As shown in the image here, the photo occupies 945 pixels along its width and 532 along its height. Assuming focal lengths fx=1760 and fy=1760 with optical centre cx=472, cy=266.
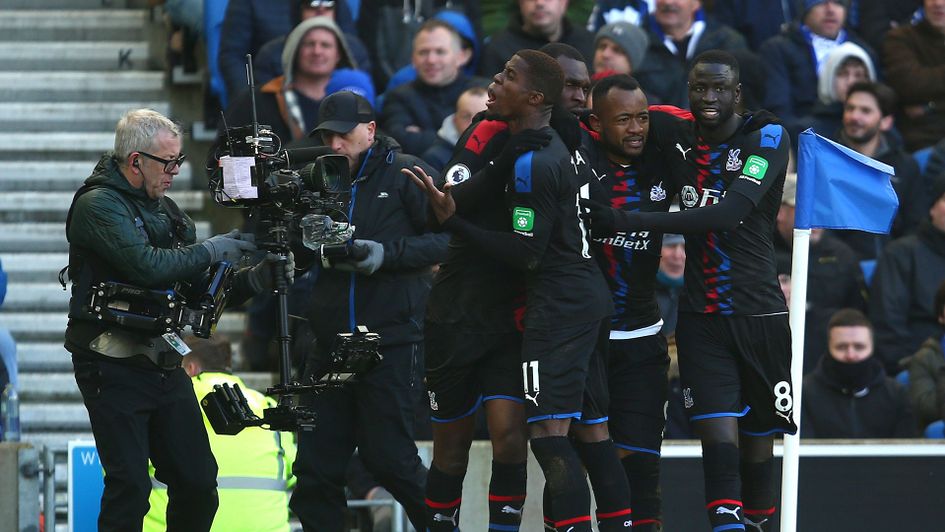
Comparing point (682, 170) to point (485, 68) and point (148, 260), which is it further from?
point (485, 68)

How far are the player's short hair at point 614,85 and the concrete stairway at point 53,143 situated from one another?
13.0 ft

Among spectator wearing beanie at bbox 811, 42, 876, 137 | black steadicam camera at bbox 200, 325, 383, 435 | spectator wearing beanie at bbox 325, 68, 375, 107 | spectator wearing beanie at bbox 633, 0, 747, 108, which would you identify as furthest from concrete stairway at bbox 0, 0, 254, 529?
spectator wearing beanie at bbox 811, 42, 876, 137

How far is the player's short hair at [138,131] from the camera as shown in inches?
307

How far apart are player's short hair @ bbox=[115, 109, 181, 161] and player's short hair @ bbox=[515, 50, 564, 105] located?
1614 mm

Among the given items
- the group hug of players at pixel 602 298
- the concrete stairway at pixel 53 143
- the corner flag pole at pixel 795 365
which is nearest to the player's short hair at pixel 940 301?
the corner flag pole at pixel 795 365

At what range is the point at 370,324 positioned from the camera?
28.2 ft

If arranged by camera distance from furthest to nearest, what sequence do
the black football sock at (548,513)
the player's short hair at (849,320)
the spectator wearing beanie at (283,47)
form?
the spectator wearing beanie at (283,47) → the player's short hair at (849,320) → the black football sock at (548,513)

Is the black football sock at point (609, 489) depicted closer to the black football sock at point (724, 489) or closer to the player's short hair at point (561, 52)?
the black football sock at point (724, 489)

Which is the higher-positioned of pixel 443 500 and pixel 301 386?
pixel 301 386

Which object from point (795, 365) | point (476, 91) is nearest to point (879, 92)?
point (476, 91)

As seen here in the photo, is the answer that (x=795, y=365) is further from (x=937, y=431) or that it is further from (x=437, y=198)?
(x=937, y=431)

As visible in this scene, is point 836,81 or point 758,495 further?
point 836,81

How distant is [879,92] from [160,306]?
6108 millimetres

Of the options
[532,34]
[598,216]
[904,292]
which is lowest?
[904,292]
